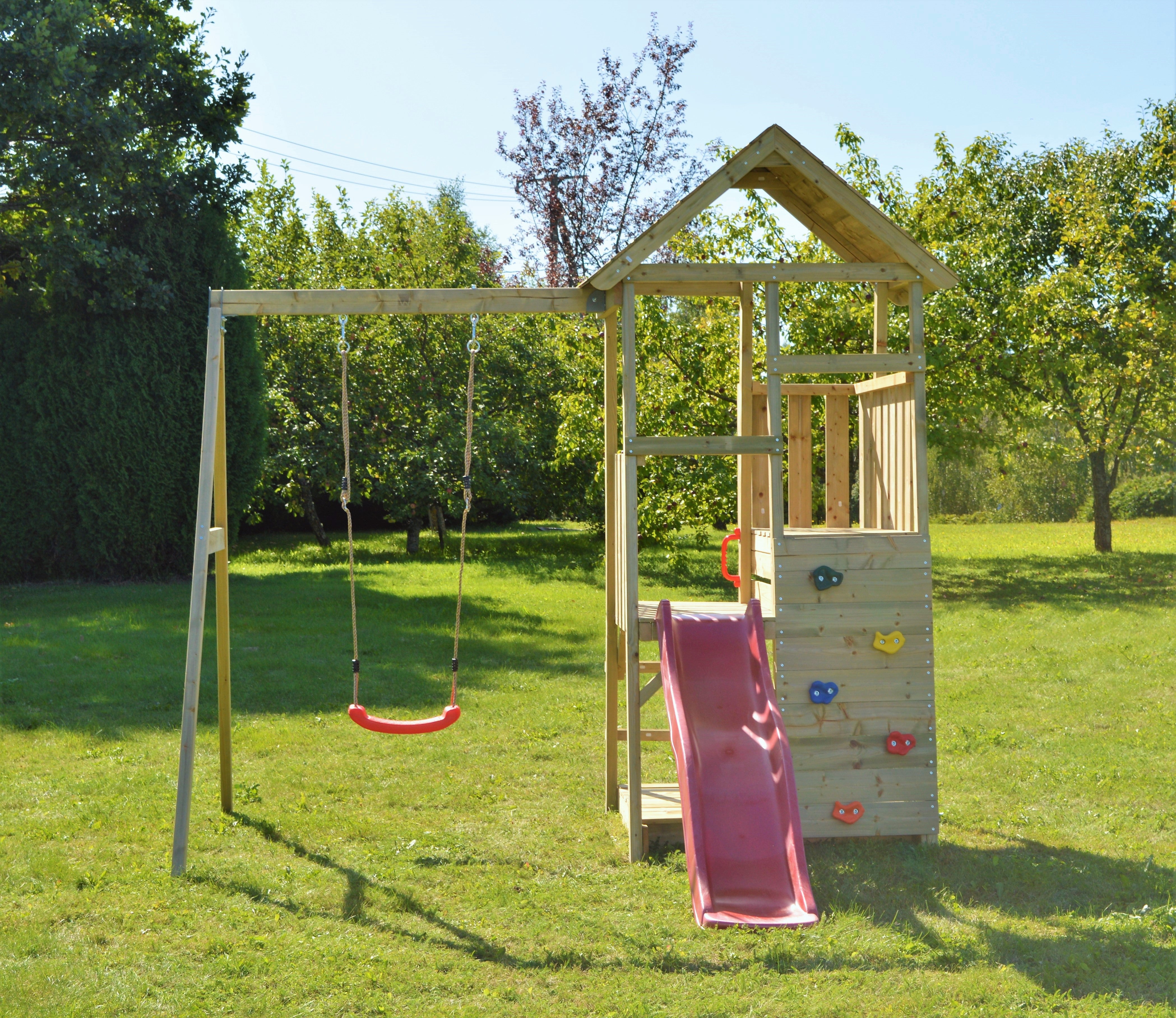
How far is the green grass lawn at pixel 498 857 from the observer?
3736mm

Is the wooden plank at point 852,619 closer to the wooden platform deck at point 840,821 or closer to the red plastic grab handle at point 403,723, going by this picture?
the wooden platform deck at point 840,821

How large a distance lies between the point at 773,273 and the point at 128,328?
12244 millimetres

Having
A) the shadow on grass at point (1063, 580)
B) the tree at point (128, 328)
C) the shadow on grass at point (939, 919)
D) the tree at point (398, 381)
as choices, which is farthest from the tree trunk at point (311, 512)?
the shadow on grass at point (939, 919)

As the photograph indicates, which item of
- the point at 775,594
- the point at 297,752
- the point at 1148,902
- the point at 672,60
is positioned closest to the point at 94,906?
the point at 297,752

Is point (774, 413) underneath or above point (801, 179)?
underneath

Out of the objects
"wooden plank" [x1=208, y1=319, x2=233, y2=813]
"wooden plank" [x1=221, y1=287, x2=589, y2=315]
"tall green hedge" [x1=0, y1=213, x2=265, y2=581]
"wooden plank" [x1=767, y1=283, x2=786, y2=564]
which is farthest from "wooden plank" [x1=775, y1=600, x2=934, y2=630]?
"tall green hedge" [x1=0, y1=213, x2=265, y2=581]

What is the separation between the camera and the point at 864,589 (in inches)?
205

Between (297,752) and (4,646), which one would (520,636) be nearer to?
(297,752)

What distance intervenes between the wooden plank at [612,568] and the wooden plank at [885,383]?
4.90 feet

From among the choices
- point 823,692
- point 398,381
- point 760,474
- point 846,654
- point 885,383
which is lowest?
point 823,692

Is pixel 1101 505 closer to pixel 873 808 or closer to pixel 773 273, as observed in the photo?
pixel 873 808

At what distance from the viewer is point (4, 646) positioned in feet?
33.3

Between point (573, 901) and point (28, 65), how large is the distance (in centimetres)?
1290

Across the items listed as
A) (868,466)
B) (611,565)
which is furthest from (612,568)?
(868,466)
